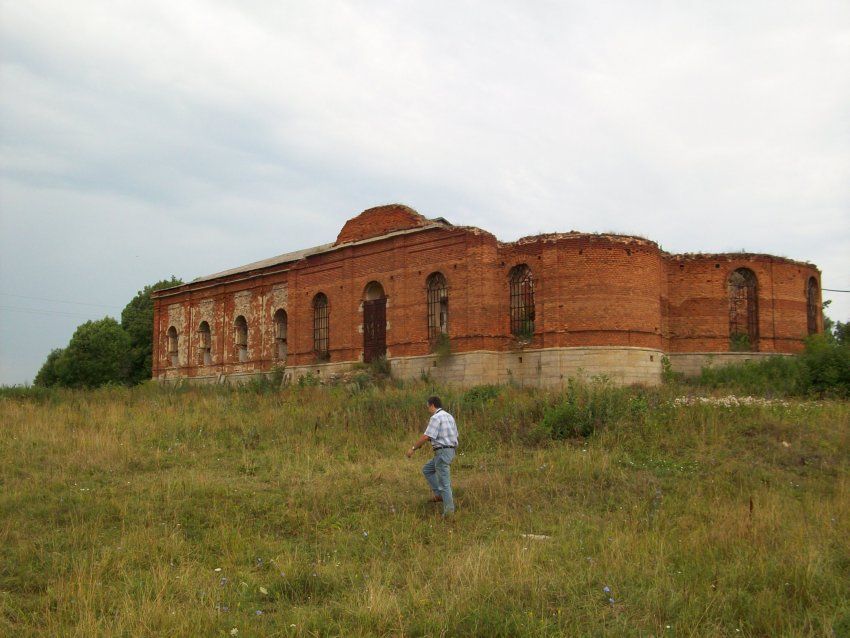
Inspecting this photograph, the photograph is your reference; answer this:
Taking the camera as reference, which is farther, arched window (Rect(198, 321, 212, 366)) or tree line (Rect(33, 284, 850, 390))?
tree line (Rect(33, 284, 850, 390))

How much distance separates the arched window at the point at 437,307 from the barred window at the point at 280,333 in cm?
896

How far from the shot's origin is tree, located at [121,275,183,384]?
50.1 m

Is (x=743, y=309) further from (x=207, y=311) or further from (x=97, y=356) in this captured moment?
(x=97, y=356)

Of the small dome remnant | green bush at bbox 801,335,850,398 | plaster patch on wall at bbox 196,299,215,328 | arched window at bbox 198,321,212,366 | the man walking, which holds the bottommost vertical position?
the man walking

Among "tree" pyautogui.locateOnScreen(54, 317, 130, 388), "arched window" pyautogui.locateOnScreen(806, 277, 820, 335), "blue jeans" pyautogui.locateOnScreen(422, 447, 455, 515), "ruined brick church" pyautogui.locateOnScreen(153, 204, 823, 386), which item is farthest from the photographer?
"tree" pyautogui.locateOnScreen(54, 317, 130, 388)

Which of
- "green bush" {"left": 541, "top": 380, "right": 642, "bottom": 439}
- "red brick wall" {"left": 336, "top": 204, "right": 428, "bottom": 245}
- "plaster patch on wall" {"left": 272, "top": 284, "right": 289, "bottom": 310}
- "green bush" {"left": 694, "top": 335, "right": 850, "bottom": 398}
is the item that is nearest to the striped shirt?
"green bush" {"left": 541, "top": 380, "right": 642, "bottom": 439}

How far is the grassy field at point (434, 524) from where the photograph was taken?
18.4ft

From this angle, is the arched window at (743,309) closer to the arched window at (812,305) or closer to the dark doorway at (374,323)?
the arched window at (812,305)

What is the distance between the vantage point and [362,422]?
14.8 m

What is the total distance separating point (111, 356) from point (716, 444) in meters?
45.2

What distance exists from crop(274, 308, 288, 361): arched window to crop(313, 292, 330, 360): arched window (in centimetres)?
272

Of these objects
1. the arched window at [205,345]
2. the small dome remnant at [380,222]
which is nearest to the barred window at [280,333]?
the small dome remnant at [380,222]

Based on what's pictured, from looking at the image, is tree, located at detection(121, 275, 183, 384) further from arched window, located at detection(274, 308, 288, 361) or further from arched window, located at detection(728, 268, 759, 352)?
arched window, located at detection(728, 268, 759, 352)

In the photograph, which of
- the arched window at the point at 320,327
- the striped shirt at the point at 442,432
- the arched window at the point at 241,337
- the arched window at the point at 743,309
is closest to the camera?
the striped shirt at the point at 442,432
